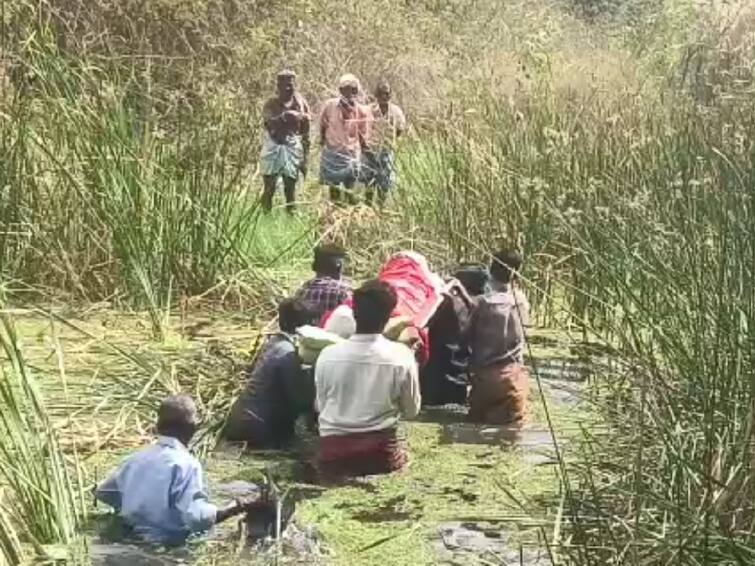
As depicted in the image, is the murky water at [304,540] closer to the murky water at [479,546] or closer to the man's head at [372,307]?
the murky water at [479,546]

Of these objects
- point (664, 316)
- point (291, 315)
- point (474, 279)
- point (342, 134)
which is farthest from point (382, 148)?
point (664, 316)

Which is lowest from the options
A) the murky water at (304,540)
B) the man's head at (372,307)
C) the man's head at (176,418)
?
the murky water at (304,540)

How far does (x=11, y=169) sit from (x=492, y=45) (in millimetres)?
13150

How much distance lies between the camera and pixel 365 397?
21.2 feet

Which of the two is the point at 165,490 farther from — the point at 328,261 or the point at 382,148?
Answer: the point at 382,148

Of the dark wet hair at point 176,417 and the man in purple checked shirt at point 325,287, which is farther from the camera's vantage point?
the man in purple checked shirt at point 325,287

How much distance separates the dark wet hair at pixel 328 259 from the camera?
778 cm

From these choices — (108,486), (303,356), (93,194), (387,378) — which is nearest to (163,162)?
(93,194)

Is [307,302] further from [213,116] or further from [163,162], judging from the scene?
[213,116]

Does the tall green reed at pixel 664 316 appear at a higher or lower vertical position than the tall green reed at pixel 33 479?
higher

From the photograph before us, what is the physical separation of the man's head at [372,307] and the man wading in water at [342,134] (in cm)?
542

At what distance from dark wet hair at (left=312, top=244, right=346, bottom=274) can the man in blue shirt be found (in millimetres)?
2345

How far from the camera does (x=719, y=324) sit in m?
4.26

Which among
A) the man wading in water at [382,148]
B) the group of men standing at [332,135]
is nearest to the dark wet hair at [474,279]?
the man wading in water at [382,148]
